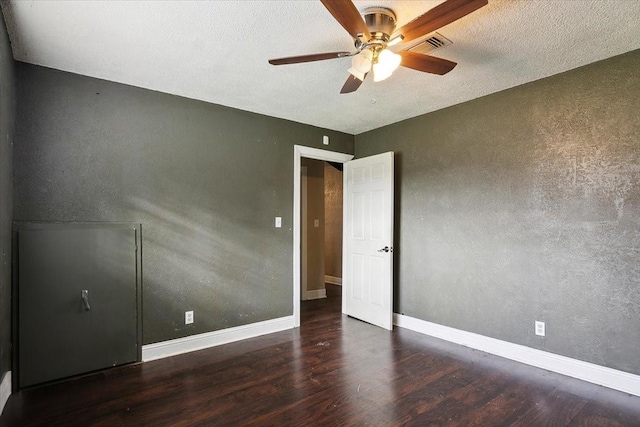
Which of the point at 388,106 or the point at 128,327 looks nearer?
the point at 128,327

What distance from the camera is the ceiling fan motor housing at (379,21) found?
74.7 inches

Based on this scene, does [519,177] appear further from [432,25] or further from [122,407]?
[122,407]

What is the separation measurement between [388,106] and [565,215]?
1878 millimetres

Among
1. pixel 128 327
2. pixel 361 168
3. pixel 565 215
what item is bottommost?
pixel 128 327

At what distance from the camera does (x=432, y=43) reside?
2215mm

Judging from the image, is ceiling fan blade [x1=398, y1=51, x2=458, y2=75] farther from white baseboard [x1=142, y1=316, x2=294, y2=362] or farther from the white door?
white baseboard [x1=142, y1=316, x2=294, y2=362]

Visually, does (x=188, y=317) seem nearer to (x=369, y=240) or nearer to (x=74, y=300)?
(x=74, y=300)

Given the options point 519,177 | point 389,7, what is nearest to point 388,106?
point 519,177

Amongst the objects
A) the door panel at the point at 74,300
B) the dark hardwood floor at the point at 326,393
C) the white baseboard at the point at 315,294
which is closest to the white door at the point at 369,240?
the dark hardwood floor at the point at 326,393

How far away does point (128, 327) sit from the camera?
113 inches

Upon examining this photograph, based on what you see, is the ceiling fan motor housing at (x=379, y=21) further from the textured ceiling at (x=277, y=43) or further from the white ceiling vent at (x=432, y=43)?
the white ceiling vent at (x=432, y=43)

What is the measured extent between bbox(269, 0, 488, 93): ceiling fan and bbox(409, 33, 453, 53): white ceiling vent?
19 centimetres

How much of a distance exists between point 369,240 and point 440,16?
284cm

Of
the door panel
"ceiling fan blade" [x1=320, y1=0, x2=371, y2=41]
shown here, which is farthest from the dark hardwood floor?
"ceiling fan blade" [x1=320, y1=0, x2=371, y2=41]
